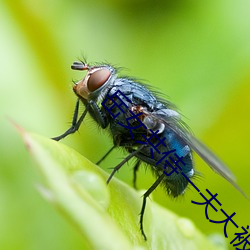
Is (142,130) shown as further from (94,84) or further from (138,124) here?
(94,84)

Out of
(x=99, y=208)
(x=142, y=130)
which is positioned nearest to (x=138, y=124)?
(x=142, y=130)

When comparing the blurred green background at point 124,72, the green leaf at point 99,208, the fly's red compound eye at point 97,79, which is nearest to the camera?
the green leaf at point 99,208

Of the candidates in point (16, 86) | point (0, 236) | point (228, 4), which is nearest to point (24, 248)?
point (0, 236)

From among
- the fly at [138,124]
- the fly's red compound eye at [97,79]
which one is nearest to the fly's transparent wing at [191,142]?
the fly at [138,124]

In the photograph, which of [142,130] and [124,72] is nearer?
[142,130]

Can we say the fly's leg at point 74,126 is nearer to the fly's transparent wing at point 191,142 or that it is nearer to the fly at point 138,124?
the fly at point 138,124

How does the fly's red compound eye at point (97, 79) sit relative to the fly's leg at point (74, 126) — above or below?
above

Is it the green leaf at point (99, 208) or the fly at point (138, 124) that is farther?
the fly at point (138, 124)
